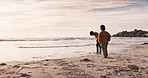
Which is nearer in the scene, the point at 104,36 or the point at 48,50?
the point at 104,36

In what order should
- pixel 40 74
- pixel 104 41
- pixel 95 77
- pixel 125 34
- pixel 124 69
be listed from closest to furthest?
pixel 95 77 < pixel 40 74 < pixel 124 69 < pixel 104 41 < pixel 125 34

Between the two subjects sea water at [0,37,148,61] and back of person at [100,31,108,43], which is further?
sea water at [0,37,148,61]

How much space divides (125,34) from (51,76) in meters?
146

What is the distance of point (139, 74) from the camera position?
1141 centimetres

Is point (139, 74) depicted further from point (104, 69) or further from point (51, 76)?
point (51, 76)

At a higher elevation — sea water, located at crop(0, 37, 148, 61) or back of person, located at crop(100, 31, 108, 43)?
A: back of person, located at crop(100, 31, 108, 43)

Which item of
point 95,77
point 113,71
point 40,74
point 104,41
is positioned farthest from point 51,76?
point 104,41

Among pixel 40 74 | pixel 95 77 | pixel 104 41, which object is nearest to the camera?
pixel 95 77

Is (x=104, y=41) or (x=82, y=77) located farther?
(x=104, y=41)

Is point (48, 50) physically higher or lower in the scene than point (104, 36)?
lower

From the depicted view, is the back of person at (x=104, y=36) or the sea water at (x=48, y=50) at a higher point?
the back of person at (x=104, y=36)

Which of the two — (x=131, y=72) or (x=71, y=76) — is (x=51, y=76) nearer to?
(x=71, y=76)

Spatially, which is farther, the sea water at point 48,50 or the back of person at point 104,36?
the sea water at point 48,50

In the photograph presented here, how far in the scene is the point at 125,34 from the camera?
15525 cm
